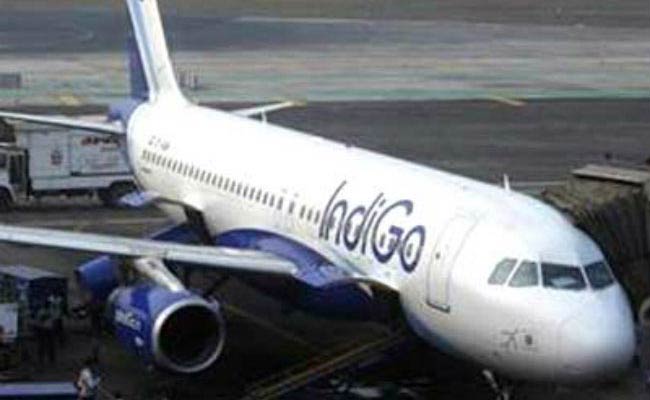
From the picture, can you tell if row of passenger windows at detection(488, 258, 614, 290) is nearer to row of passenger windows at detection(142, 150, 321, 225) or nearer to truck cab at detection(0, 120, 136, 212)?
row of passenger windows at detection(142, 150, 321, 225)

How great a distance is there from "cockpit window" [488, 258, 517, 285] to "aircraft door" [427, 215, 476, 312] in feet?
2.94

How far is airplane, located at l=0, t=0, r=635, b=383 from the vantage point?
25.3 m

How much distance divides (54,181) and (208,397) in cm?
2456

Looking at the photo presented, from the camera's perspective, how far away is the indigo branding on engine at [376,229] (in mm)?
27906

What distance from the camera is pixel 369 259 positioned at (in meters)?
28.9

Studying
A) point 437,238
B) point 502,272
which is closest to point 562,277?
point 502,272

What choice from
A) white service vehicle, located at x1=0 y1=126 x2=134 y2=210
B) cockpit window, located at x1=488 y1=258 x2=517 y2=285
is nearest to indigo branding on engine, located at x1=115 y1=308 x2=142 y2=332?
cockpit window, located at x1=488 y1=258 x2=517 y2=285

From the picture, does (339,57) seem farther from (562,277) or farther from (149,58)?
(562,277)

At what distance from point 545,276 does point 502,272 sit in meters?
0.70

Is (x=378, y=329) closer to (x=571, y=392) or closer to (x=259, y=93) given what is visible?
(x=571, y=392)

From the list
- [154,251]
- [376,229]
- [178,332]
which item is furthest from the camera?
[154,251]

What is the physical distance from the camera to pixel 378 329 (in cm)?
3347

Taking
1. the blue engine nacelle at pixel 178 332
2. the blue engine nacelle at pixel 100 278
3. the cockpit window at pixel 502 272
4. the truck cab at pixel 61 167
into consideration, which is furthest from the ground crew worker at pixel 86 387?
the truck cab at pixel 61 167

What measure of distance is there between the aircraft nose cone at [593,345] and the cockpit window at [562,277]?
1.83ft
